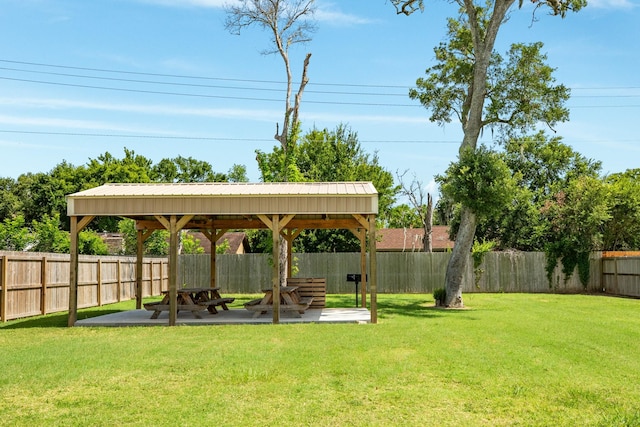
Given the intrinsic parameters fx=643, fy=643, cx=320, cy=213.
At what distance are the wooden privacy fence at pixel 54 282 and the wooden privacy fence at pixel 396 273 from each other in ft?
13.6

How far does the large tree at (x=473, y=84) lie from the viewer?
20203 millimetres

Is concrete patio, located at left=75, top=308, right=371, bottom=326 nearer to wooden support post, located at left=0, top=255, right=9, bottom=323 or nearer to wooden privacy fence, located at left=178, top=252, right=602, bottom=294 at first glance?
wooden support post, located at left=0, top=255, right=9, bottom=323

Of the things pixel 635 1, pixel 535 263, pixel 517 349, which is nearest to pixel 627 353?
pixel 517 349

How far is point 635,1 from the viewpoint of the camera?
793 inches

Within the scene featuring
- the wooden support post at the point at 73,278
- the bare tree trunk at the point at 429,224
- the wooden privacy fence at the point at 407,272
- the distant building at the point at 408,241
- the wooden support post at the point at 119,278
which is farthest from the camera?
the distant building at the point at 408,241

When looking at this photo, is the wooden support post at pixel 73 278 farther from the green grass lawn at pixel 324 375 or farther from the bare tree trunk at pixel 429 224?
the bare tree trunk at pixel 429 224

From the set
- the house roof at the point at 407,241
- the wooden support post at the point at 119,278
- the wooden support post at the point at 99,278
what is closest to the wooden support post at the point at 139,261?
the wooden support post at the point at 99,278

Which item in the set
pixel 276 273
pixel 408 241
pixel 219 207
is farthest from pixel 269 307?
pixel 408 241

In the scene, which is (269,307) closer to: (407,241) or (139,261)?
(139,261)

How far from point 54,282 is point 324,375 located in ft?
36.9

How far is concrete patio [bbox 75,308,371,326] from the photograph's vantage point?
14.2 m

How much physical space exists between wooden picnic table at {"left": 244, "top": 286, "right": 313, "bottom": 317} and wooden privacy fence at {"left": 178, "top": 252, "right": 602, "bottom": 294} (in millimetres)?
11065

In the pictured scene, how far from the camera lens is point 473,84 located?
2133cm

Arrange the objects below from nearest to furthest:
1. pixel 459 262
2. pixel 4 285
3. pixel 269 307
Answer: pixel 4 285
pixel 269 307
pixel 459 262
